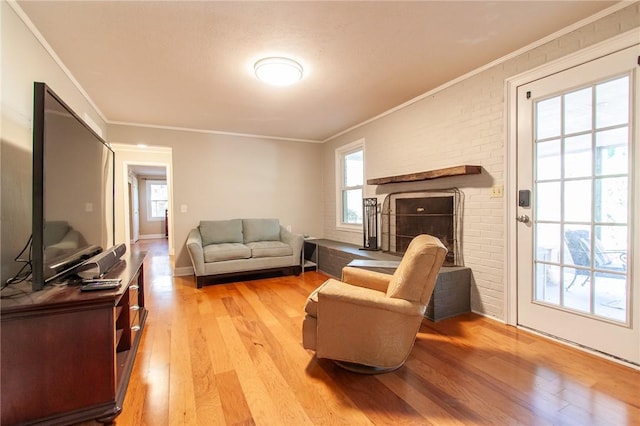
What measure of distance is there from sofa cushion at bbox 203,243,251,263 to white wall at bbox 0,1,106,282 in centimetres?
215

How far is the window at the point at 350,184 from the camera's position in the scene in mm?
4770

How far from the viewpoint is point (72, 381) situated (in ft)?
4.71

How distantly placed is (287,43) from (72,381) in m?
2.47

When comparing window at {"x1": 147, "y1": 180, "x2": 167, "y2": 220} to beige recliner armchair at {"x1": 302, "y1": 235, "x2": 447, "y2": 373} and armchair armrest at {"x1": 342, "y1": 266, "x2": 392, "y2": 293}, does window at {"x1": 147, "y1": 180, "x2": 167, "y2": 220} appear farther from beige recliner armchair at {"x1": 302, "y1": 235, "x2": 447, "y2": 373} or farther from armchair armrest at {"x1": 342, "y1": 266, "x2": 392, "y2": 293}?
beige recliner armchair at {"x1": 302, "y1": 235, "x2": 447, "y2": 373}

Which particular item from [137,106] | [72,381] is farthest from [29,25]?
[72,381]

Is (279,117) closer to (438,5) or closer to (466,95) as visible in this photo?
(466,95)

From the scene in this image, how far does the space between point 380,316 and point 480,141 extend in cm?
205

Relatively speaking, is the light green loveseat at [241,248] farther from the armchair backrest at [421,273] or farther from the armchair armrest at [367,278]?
the armchair backrest at [421,273]

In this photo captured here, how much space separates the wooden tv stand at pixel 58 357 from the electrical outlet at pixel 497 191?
9.66 feet

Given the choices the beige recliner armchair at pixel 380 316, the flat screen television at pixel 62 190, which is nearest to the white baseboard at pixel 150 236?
the flat screen television at pixel 62 190

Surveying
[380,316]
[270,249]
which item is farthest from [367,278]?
[270,249]

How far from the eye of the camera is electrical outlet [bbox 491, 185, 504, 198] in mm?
2648

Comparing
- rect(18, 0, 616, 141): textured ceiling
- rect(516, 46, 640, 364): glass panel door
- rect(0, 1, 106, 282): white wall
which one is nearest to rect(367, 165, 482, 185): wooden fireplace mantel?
rect(516, 46, 640, 364): glass panel door

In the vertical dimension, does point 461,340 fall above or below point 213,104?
below
